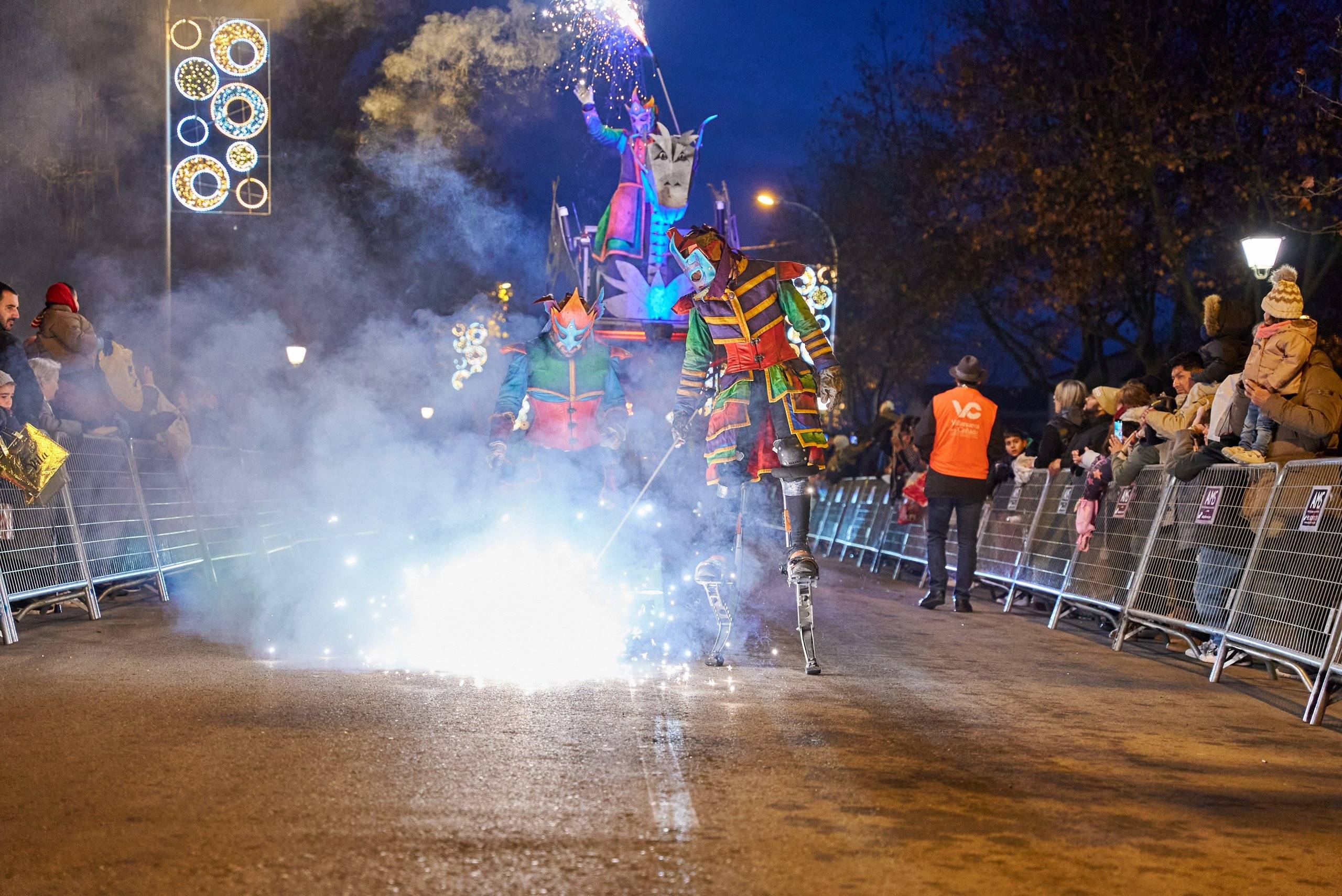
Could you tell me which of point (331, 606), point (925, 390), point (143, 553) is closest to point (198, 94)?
point (143, 553)

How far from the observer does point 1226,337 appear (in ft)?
32.0

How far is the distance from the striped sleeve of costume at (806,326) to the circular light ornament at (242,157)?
1204 centimetres

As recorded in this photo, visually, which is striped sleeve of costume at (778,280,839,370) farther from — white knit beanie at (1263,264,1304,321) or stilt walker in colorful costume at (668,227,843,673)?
white knit beanie at (1263,264,1304,321)

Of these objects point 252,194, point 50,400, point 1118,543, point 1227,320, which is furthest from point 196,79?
point 1227,320

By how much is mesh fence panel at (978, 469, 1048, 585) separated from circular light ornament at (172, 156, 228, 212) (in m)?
10.9

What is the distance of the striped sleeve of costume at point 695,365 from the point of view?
7.82 m

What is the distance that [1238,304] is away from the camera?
9.87 metres

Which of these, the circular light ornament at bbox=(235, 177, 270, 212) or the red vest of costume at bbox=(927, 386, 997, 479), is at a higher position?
the circular light ornament at bbox=(235, 177, 270, 212)

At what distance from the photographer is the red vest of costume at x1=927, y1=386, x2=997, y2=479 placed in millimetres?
11906

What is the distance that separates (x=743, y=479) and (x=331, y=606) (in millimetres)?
3730

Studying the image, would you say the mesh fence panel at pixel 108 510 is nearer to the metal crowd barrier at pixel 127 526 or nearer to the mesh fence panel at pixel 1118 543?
the metal crowd barrier at pixel 127 526

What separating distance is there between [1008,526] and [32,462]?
337 inches

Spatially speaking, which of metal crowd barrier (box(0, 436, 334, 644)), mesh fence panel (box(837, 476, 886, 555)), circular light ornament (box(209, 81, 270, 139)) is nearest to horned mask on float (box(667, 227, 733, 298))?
metal crowd barrier (box(0, 436, 334, 644))

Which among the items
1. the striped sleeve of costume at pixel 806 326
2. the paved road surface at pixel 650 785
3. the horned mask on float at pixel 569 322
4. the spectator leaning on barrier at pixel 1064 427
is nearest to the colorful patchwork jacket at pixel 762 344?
the striped sleeve of costume at pixel 806 326
